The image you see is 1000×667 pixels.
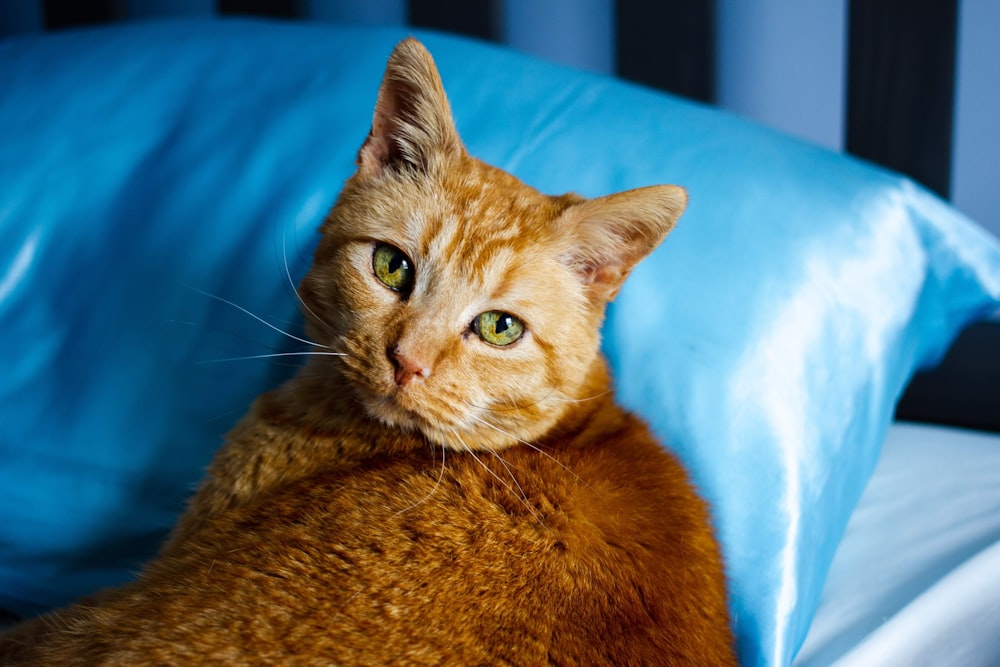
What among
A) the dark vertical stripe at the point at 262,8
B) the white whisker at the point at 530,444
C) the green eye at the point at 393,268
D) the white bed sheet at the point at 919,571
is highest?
the dark vertical stripe at the point at 262,8

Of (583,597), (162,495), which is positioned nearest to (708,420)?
(583,597)

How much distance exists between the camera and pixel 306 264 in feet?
5.39

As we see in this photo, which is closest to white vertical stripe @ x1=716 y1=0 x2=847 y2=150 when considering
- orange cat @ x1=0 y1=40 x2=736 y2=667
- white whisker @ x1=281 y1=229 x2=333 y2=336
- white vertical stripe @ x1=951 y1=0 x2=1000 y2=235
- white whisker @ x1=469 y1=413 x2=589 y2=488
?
white vertical stripe @ x1=951 y1=0 x2=1000 y2=235

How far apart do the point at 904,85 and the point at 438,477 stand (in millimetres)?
1578

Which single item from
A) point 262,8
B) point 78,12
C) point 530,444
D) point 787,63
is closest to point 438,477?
point 530,444

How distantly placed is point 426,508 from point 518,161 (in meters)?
0.82

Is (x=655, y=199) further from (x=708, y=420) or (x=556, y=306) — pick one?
(x=708, y=420)

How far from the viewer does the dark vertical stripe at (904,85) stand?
198cm

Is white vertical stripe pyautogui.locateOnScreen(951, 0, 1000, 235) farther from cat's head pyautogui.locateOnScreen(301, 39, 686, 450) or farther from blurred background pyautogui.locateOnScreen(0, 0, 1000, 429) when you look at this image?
cat's head pyautogui.locateOnScreen(301, 39, 686, 450)

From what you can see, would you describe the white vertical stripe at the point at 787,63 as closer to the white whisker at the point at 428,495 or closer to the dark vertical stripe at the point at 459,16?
the dark vertical stripe at the point at 459,16

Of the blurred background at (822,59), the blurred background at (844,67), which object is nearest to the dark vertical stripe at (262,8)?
the blurred background at (822,59)

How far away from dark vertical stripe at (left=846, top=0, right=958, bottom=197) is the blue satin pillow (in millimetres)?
363

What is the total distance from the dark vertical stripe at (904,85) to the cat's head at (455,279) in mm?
1108

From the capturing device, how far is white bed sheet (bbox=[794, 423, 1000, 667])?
134 cm
